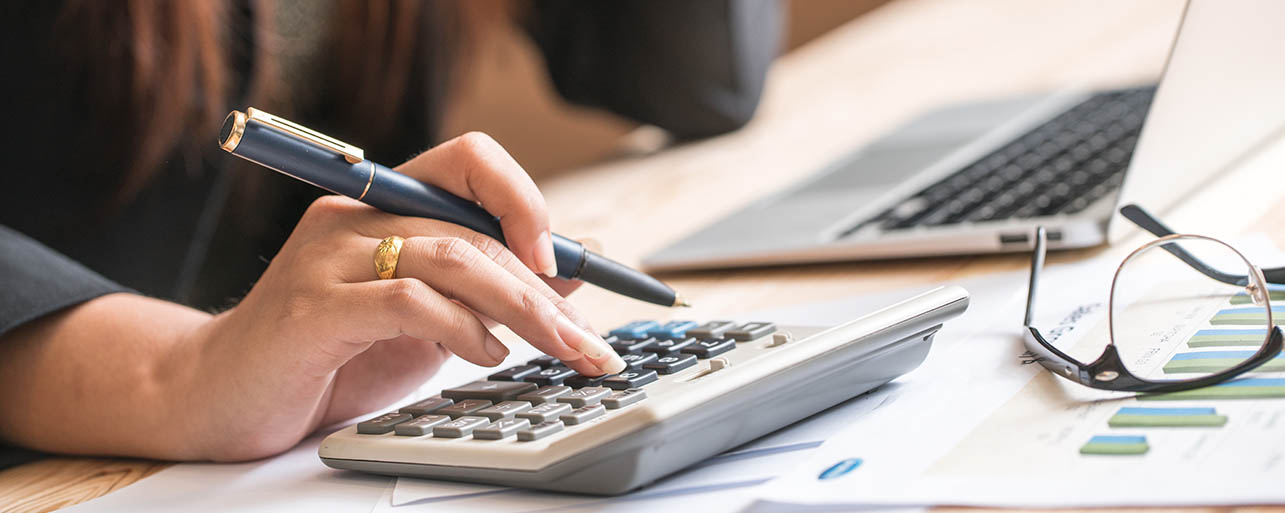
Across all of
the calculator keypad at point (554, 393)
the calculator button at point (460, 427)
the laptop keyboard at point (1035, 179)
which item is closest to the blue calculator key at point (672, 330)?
the calculator keypad at point (554, 393)

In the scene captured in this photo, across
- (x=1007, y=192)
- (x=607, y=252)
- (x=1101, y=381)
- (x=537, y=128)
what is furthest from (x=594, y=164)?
(x=537, y=128)

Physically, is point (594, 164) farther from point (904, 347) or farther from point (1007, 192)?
point (904, 347)

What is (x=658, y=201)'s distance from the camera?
932 millimetres

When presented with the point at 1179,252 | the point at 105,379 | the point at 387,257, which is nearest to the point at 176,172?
the point at 105,379

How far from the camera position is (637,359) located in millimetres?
422

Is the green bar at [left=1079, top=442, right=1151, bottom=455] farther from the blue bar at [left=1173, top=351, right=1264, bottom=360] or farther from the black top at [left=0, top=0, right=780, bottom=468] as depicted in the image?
the black top at [left=0, top=0, right=780, bottom=468]

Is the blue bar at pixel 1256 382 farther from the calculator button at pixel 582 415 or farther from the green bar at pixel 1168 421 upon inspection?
the calculator button at pixel 582 415

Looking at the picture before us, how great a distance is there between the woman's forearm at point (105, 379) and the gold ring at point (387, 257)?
102mm

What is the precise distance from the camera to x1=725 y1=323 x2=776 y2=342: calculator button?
0.44 m

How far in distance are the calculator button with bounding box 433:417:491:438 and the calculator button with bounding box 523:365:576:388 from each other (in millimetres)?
37

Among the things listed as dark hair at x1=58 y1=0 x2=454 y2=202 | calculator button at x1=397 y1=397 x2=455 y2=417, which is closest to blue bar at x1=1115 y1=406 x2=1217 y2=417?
calculator button at x1=397 y1=397 x2=455 y2=417

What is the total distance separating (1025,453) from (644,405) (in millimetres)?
113

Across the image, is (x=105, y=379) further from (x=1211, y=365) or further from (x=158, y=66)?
(x=1211, y=365)

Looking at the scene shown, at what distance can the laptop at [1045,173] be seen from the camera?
1.75 ft
